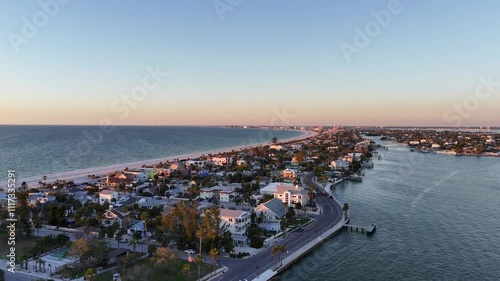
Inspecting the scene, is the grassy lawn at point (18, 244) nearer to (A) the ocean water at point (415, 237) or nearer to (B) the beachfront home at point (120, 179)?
(A) the ocean water at point (415, 237)

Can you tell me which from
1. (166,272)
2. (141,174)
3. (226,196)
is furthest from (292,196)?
(141,174)

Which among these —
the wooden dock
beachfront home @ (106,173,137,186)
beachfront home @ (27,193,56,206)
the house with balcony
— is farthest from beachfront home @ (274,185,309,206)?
beachfront home @ (27,193,56,206)

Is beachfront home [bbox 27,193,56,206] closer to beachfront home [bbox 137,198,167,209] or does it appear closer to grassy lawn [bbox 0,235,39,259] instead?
grassy lawn [bbox 0,235,39,259]

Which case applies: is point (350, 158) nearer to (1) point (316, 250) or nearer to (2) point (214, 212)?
(1) point (316, 250)

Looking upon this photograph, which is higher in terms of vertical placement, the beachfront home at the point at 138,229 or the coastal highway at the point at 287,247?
the beachfront home at the point at 138,229

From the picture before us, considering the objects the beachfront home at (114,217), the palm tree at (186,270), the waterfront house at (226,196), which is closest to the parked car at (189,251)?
the palm tree at (186,270)

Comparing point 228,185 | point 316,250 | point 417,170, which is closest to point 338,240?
point 316,250
